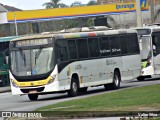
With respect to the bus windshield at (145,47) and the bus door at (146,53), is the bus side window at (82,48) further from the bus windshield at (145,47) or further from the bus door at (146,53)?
the bus windshield at (145,47)

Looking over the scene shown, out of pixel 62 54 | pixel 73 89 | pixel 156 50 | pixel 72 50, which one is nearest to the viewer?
pixel 62 54

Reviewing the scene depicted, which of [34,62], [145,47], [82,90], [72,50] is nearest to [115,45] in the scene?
[82,90]

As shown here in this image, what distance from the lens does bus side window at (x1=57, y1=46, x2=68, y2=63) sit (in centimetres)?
2955

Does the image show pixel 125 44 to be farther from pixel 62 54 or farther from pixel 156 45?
pixel 62 54

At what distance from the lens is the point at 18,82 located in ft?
97.7

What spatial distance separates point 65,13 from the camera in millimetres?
72750

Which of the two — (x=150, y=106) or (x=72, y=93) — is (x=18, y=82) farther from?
(x=150, y=106)

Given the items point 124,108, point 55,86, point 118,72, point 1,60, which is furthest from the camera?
point 1,60

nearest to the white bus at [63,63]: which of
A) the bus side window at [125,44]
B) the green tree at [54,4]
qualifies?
the bus side window at [125,44]

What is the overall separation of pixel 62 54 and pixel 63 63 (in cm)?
41

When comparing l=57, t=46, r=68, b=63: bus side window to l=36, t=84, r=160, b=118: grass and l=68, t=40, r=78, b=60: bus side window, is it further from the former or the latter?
l=36, t=84, r=160, b=118: grass

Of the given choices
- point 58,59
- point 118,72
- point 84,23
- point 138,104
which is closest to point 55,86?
point 58,59

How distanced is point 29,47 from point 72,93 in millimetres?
2771

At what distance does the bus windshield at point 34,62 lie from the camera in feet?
96.2
